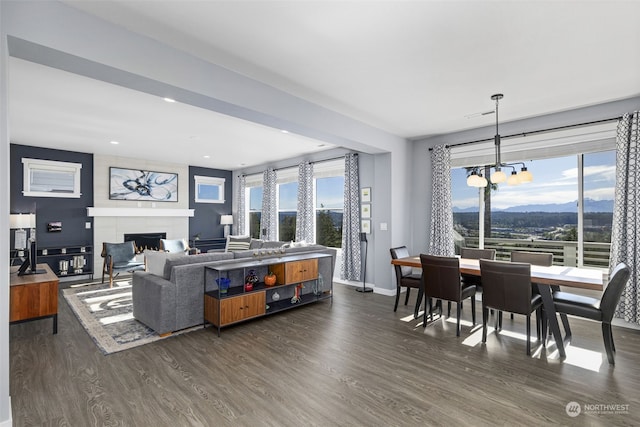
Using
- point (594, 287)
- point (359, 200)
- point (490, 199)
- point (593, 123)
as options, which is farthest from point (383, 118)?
point (594, 287)

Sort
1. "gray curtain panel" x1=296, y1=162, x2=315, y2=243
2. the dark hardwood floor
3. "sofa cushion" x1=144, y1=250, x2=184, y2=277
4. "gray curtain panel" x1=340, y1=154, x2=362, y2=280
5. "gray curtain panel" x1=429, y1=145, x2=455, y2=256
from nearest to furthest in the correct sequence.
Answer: the dark hardwood floor
"sofa cushion" x1=144, y1=250, x2=184, y2=277
"gray curtain panel" x1=429, y1=145, x2=455, y2=256
"gray curtain panel" x1=340, y1=154, x2=362, y2=280
"gray curtain panel" x1=296, y1=162, x2=315, y2=243

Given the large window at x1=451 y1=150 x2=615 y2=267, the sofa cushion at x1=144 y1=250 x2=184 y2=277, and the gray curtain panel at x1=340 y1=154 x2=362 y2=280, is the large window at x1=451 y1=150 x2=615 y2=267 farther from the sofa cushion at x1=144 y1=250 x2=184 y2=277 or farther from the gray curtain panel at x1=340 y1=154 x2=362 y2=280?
the sofa cushion at x1=144 y1=250 x2=184 y2=277

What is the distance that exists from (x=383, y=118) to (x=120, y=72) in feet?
11.0

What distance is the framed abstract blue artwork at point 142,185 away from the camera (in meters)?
7.26

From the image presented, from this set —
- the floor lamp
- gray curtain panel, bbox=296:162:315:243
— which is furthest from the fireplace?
the floor lamp

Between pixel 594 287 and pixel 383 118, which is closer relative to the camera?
pixel 594 287

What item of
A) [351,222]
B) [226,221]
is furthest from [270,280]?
[226,221]

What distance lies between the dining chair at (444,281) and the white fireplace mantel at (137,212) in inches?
260

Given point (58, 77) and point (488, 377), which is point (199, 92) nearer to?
point (58, 77)

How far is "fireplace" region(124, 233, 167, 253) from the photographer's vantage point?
750cm

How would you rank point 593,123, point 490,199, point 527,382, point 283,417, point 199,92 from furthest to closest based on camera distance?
point 490,199
point 593,123
point 199,92
point 527,382
point 283,417

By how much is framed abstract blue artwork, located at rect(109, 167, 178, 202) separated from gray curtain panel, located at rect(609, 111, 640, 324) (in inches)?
341

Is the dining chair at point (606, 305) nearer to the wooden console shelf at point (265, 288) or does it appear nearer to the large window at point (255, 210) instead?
the wooden console shelf at point (265, 288)

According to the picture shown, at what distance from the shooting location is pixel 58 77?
10.7ft
